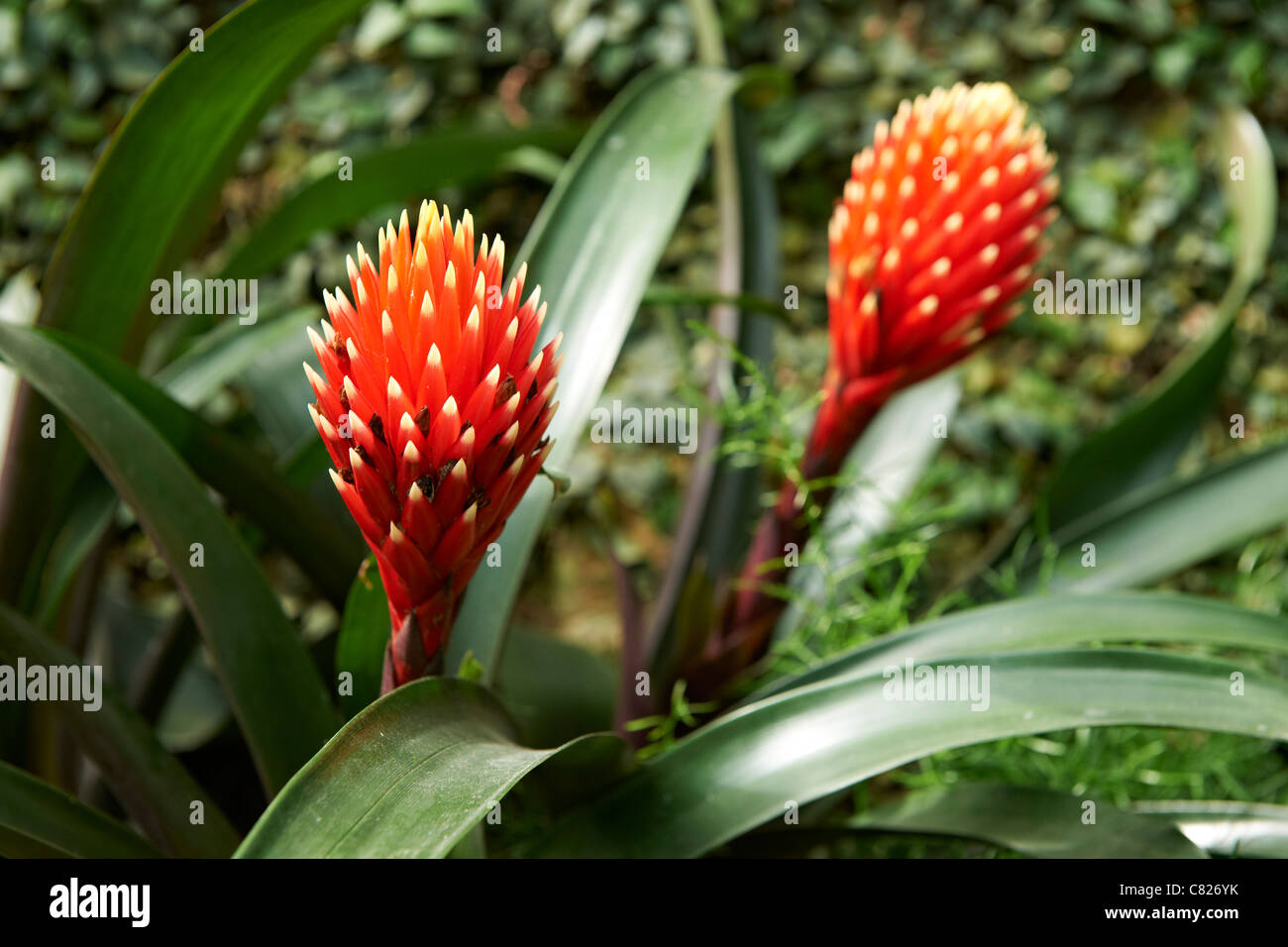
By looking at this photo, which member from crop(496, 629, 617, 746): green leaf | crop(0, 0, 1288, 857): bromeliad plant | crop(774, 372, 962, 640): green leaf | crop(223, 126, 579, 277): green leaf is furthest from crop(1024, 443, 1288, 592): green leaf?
crop(223, 126, 579, 277): green leaf

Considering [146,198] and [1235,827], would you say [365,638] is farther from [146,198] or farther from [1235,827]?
[1235,827]

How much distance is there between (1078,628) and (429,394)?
0.46 metres

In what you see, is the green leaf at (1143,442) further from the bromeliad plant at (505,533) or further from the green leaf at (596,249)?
the green leaf at (596,249)

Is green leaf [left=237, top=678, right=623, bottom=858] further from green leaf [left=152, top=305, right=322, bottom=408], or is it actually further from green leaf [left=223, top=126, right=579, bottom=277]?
green leaf [left=223, top=126, right=579, bottom=277]

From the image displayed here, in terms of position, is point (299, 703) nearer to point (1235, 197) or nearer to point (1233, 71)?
point (1235, 197)

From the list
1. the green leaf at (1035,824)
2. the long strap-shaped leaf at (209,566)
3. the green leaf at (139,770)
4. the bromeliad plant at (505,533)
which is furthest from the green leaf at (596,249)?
the green leaf at (1035,824)

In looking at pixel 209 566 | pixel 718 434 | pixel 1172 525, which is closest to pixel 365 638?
pixel 209 566

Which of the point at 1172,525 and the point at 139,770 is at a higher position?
the point at 1172,525

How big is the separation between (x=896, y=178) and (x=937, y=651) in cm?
37

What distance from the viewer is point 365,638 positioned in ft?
2.07

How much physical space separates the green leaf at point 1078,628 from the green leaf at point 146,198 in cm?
61

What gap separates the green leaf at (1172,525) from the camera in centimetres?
83

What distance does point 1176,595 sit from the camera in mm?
641
